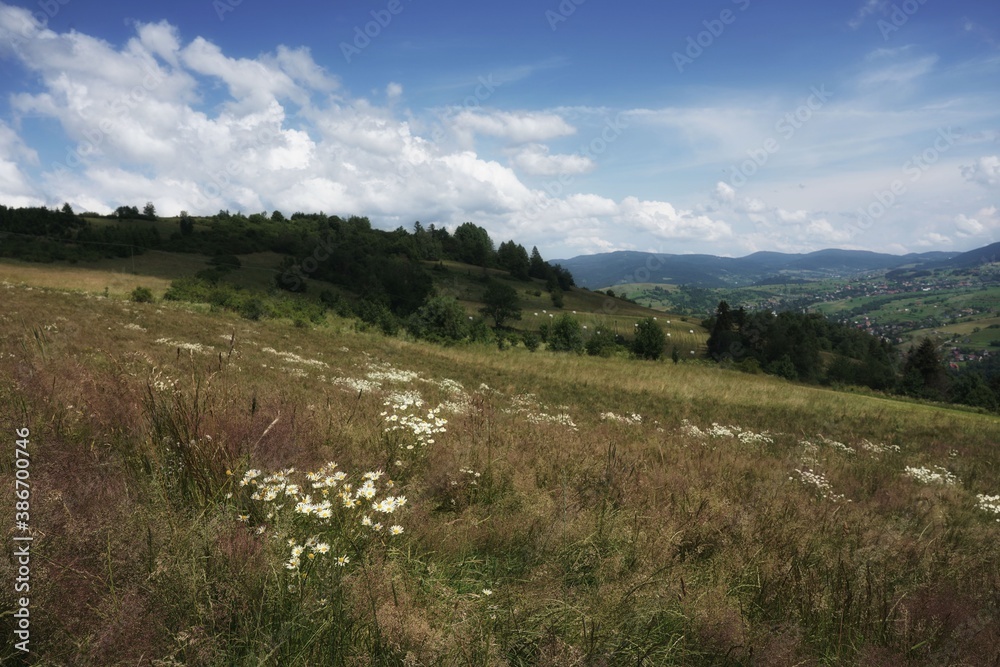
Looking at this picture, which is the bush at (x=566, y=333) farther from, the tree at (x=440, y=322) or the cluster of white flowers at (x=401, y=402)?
the cluster of white flowers at (x=401, y=402)

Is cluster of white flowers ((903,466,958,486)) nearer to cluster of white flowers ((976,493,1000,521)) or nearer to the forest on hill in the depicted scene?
cluster of white flowers ((976,493,1000,521))

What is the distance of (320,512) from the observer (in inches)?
121

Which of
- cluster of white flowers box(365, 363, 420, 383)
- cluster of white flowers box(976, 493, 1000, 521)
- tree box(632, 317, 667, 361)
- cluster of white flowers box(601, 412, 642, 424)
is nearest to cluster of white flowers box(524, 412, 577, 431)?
cluster of white flowers box(601, 412, 642, 424)

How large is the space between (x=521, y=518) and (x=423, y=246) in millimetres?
131972

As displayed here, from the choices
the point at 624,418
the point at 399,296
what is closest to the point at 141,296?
the point at 399,296

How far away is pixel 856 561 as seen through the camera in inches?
146

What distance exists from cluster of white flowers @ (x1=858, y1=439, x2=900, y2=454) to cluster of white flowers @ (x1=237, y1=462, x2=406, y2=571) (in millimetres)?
18831

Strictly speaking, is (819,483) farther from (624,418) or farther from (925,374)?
(925,374)

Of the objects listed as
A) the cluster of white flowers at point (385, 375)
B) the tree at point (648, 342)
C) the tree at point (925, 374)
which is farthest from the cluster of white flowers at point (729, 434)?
the tree at point (925, 374)

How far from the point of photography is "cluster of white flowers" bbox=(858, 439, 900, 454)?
16375 mm

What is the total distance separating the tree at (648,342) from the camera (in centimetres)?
6262

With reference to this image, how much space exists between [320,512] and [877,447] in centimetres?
2076

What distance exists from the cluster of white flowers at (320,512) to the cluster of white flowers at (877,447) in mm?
18831

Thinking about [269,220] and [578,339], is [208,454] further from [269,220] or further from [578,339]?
[269,220]
